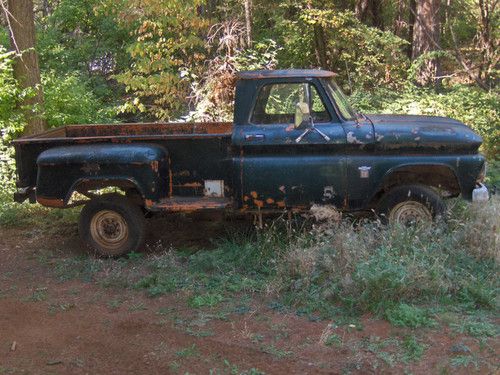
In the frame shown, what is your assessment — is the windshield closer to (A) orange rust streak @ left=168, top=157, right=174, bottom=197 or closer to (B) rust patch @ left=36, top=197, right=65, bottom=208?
(A) orange rust streak @ left=168, top=157, right=174, bottom=197

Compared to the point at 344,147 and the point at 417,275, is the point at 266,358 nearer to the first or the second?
the point at 417,275

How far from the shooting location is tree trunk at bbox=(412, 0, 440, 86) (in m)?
13.6

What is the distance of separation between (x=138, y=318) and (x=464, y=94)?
8424 mm

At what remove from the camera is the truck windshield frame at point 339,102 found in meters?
6.87

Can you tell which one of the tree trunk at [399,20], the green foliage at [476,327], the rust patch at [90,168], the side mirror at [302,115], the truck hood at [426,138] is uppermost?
the tree trunk at [399,20]

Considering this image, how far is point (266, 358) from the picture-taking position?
4.70 metres

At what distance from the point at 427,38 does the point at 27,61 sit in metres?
8.58

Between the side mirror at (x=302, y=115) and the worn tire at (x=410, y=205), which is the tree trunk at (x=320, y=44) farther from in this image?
the worn tire at (x=410, y=205)

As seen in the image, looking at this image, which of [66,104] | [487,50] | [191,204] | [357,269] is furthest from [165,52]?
[357,269]

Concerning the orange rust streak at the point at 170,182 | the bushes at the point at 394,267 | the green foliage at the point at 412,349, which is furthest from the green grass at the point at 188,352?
the orange rust streak at the point at 170,182

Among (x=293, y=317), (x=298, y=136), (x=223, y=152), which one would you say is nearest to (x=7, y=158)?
(x=223, y=152)

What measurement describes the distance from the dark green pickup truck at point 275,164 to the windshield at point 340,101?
0.02 metres

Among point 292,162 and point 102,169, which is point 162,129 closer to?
point 102,169

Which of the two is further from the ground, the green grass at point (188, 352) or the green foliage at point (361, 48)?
the green foliage at point (361, 48)
